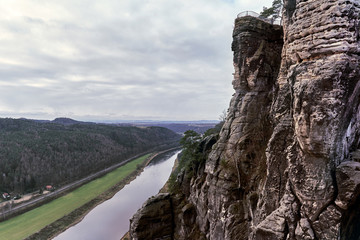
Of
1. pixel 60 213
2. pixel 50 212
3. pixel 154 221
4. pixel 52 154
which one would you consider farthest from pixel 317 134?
pixel 52 154

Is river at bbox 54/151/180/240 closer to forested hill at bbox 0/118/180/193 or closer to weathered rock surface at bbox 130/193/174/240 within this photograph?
weathered rock surface at bbox 130/193/174/240

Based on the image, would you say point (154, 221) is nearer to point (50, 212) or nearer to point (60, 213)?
point (60, 213)

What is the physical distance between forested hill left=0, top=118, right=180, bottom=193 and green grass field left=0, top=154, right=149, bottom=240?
12.8 meters

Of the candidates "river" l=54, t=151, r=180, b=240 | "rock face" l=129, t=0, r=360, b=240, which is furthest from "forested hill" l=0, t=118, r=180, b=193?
"rock face" l=129, t=0, r=360, b=240

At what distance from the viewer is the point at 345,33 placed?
24.5ft

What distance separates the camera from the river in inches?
1367

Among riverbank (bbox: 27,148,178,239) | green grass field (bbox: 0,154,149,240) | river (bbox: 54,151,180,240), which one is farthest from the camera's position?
green grass field (bbox: 0,154,149,240)

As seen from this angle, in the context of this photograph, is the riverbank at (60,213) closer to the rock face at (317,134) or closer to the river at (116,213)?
the river at (116,213)

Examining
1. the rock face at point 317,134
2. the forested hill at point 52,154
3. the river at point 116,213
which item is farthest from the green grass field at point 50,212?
the rock face at point 317,134

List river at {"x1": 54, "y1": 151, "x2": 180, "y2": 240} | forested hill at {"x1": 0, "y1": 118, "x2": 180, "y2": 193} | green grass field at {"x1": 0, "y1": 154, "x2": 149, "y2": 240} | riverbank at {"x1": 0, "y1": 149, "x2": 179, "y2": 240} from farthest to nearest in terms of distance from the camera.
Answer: forested hill at {"x1": 0, "y1": 118, "x2": 180, "y2": 193} → green grass field at {"x1": 0, "y1": 154, "x2": 149, "y2": 240} → riverbank at {"x1": 0, "y1": 149, "x2": 179, "y2": 240} → river at {"x1": 54, "y1": 151, "x2": 180, "y2": 240}

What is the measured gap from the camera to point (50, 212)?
142 feet

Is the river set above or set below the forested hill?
below

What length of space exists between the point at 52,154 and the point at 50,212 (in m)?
41.9

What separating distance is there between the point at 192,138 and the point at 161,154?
8271 centimetres
